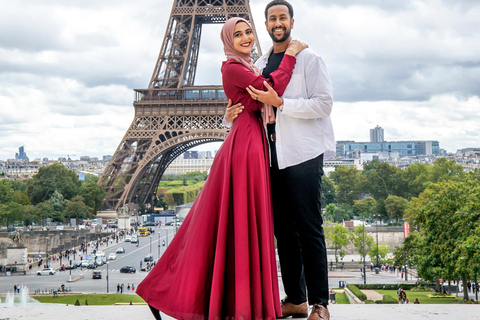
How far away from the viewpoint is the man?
475 centimetres

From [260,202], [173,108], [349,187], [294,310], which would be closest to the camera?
[260,202]

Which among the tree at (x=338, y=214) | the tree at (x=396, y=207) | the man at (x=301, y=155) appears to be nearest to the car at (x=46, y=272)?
the tree at (x=338, y=214)

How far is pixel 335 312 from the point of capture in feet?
17.6

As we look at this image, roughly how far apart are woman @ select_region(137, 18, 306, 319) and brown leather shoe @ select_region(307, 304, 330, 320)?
369 millimetres

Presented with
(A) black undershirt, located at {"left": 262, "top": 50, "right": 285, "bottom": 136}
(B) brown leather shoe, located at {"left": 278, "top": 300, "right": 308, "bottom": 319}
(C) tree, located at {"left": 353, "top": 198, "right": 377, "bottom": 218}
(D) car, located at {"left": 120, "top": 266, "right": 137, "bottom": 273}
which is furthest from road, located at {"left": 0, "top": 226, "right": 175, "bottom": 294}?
(A) black undershirt, located at {"left": 262, "top": 50, "right": 285, "bottom": 136}

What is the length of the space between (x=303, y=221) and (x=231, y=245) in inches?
25.0

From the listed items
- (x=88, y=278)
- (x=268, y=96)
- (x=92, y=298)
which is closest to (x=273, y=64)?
(x=268, y=96)

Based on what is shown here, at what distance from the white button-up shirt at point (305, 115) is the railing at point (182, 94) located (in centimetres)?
3932

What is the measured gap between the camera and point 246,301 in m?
4.39

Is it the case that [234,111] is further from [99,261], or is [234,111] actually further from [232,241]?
[99,261]

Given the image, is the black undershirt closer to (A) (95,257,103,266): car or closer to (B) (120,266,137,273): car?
(B) (120,266,137,273): car

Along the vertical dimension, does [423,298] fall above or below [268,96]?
below

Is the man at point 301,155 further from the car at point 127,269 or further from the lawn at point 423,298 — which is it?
the car at point 127,269

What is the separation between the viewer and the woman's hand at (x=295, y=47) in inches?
191
